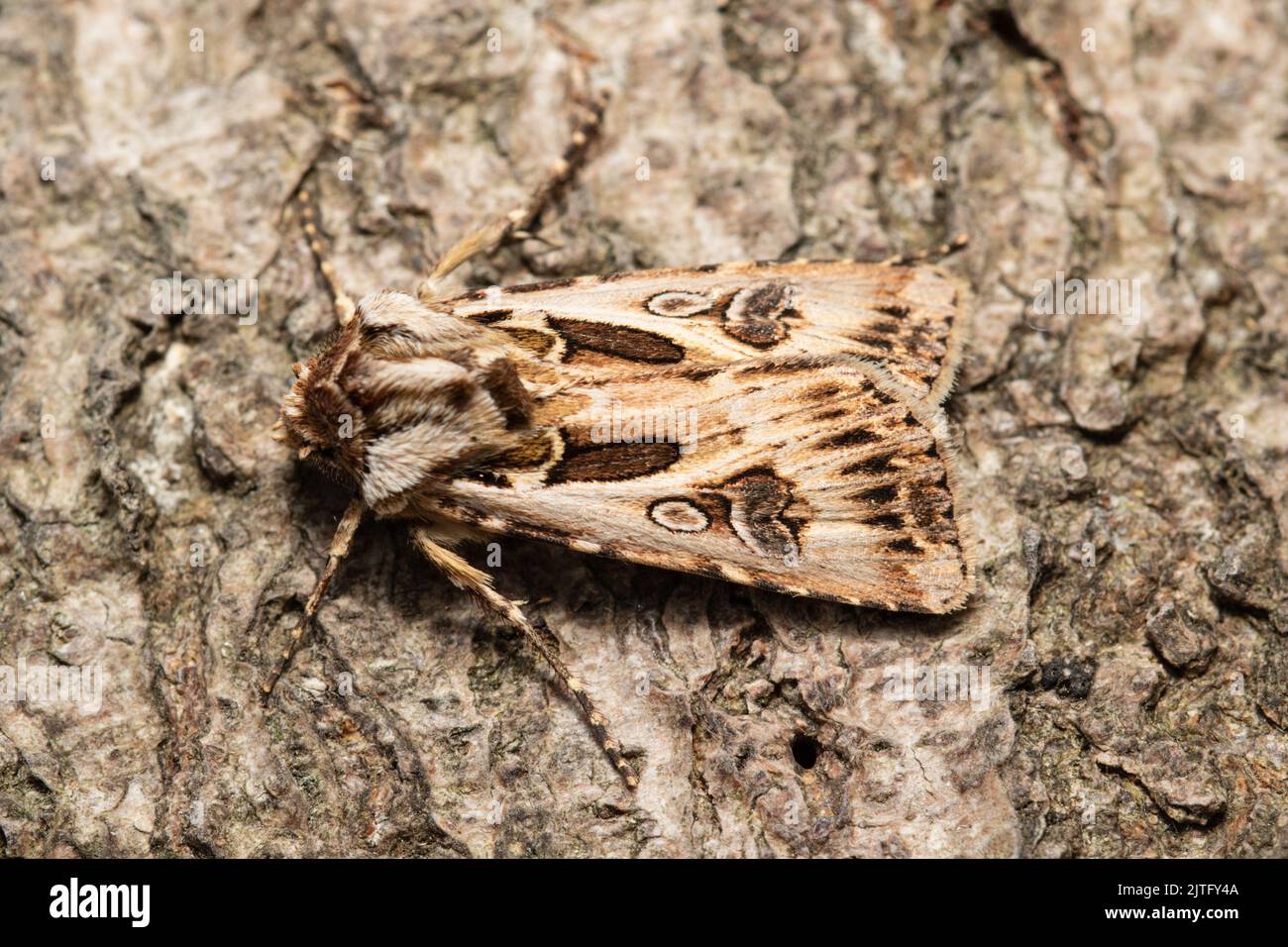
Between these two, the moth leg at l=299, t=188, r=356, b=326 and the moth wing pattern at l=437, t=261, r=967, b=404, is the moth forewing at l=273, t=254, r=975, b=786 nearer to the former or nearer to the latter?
the moth wing pattern at l=437, t=261, r=967, b=404

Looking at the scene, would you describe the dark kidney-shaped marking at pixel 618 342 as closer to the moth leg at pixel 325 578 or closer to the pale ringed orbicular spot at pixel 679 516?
the pale ringed orbicular spot at pixel 679 516

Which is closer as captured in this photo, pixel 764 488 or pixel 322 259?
pixel 764 488

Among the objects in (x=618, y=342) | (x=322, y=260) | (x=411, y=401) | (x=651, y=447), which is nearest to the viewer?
(x=411, y=401)

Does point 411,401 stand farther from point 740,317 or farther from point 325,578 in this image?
point 740,317

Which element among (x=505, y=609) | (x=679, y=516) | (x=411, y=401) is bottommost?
(x=505, y=609)

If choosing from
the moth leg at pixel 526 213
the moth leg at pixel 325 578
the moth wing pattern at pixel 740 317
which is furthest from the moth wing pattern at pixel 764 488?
the moth leg at pixel 526 213

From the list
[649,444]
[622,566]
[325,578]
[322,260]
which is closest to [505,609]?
[622,566]

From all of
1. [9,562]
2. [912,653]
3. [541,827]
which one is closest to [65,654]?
[9,562]

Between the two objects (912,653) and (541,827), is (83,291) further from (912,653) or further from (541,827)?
(912,653)

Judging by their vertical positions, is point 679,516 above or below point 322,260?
below

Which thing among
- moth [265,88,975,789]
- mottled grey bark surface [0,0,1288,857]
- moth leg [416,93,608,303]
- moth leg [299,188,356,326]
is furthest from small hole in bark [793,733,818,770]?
moth leg [299,188,356,326]
